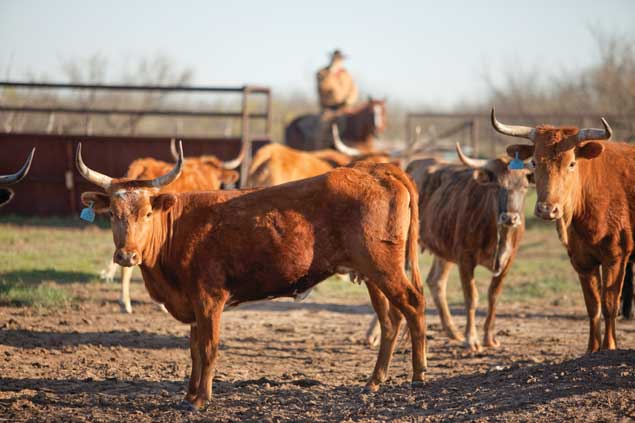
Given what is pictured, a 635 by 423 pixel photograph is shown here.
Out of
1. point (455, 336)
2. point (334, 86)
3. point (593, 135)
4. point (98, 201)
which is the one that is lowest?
point (455, 336)

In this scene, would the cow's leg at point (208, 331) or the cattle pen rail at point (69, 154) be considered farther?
the cattle pen rail at point (69, 154)

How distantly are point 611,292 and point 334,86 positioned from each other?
45.8 feet

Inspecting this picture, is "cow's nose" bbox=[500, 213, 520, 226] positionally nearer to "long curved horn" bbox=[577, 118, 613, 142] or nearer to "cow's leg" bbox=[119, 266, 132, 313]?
"long curved horn" bbox=[577, 118, 613, 142]

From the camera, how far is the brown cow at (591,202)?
283 inches

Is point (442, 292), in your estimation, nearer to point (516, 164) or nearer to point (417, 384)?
point (516, 164)

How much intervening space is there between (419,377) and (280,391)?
3.46 ft

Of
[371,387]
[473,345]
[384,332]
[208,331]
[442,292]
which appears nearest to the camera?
[208,331]

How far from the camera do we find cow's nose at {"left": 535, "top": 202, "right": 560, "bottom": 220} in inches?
278

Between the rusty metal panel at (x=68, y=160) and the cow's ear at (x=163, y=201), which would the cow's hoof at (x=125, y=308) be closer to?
the cow's ear at (x=163, y=201)

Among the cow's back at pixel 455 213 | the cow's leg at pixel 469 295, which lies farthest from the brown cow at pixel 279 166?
the cow's leg at pixel 469 295

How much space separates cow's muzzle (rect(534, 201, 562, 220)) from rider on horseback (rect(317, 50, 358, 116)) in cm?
1341

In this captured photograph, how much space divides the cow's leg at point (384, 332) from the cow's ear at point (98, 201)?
2.11 meters

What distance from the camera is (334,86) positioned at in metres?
20.6

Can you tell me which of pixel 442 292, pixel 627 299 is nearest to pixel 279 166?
pixel 442 292
